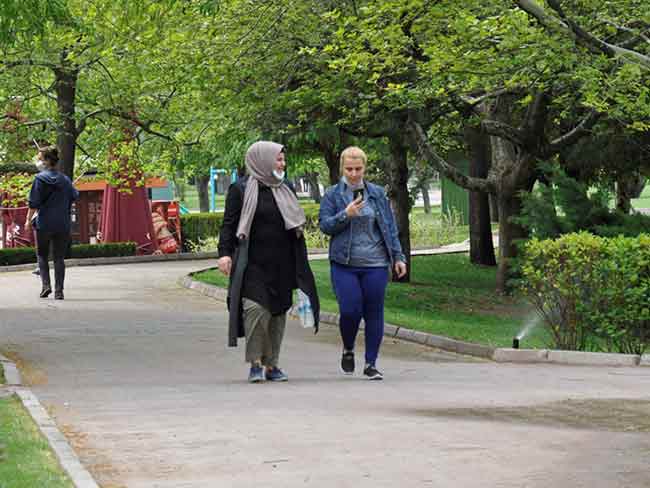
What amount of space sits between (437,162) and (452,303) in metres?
2.33

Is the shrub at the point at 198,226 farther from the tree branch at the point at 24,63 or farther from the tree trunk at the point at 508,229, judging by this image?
the tree trunk at the point at 508,229

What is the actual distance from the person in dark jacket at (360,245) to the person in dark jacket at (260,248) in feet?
1.24

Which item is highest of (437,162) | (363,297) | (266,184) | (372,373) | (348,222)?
(437,162)

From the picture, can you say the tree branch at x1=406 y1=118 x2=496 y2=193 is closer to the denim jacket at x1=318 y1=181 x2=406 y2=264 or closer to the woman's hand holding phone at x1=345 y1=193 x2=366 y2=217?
the denim jacket at x1=318 y1=181 x2=406 y2=264

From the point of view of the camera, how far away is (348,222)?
1157 centimetres

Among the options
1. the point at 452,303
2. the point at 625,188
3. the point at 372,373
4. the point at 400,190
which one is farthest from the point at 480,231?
the point at 372,373

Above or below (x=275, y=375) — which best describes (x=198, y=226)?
above

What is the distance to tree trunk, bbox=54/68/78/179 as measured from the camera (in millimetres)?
30703

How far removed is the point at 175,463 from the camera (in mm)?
7453

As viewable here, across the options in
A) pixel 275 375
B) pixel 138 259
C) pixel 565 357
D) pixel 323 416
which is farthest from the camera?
pixel 138 259

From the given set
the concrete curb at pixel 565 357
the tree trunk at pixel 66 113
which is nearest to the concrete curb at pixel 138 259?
the tree trunk at pixel 66 113

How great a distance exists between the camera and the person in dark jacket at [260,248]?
1123 cm

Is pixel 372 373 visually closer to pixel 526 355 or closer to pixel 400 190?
pixel 526 355

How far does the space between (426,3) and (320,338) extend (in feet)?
14.5
